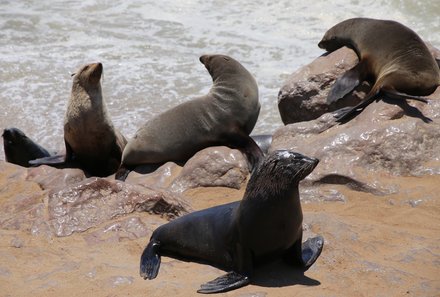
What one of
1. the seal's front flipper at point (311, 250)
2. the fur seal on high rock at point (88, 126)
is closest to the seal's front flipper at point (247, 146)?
the fur seal on high rock at point (88, 126)

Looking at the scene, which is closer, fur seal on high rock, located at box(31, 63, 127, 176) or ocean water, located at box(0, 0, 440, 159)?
fur seal on high rock, located at box(31, 63, 127, 176)

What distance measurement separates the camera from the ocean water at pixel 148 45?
10516mm

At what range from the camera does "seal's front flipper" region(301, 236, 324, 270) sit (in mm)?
4027

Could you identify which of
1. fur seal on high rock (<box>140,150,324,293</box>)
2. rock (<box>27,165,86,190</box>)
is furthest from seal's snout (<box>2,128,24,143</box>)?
fur seal on high rock (<box>140,150,324,293</box>)

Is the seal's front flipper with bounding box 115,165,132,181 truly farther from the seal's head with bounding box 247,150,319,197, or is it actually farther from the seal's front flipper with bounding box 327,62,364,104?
the seal's head with bounding box 247,150,319,197

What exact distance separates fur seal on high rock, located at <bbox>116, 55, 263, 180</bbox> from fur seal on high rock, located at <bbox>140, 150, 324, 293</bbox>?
3.00 m

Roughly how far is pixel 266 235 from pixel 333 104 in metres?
3.67

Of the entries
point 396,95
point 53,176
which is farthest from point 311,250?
point 53,176

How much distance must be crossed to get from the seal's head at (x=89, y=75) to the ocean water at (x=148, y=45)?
1982mm

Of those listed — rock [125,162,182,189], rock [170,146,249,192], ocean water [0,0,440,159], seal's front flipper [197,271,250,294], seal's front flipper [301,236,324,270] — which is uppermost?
seal's front flipper [197,271,250,294]

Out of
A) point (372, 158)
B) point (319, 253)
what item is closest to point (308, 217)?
point (319, 253)

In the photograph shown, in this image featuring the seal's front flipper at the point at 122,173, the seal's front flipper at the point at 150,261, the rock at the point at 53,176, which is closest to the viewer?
the seal's front flipper at the point at 150,261

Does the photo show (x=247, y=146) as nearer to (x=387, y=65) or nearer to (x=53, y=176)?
(x=387, y=65)

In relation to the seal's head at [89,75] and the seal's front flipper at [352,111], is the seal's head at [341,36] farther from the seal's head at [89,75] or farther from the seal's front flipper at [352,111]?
the seal's head at [89,75]
